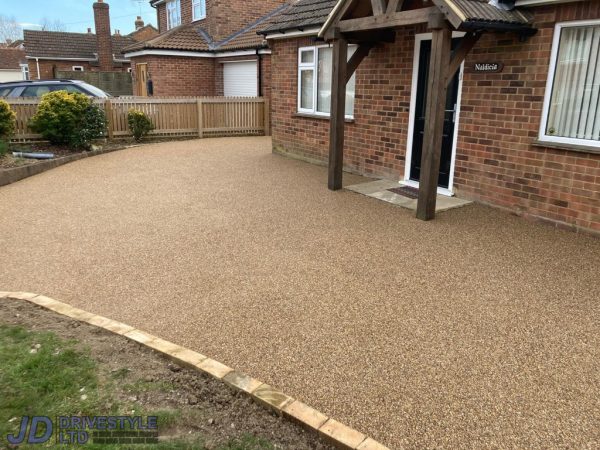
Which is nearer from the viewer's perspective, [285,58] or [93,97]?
[285,58]

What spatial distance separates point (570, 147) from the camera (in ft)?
19.8

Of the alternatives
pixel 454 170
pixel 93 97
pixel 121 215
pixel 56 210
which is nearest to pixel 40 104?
pixel 93 97

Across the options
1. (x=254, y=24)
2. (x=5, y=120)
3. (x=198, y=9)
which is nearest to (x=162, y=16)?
(x=198, y=9)

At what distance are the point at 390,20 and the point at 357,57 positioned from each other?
5.10ft

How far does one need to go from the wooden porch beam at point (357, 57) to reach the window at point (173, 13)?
58.2ft

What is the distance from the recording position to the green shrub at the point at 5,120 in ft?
35.7

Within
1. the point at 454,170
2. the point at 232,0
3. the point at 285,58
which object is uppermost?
the point at 232,0

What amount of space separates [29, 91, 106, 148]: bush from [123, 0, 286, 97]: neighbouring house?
6.71 metres

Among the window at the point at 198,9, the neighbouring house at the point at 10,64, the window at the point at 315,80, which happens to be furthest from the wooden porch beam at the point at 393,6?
the neighbouring house at the point at 10,64

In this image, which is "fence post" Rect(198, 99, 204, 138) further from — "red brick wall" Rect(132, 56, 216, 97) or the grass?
the grass

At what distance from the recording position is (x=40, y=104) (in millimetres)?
11883

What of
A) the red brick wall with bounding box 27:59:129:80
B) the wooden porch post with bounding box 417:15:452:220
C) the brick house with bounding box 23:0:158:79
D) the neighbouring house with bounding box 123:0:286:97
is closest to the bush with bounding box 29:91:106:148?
the neighbouring house with bounding box 123:0:286:97

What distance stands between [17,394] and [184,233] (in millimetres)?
3487

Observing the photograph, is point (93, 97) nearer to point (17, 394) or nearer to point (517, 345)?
point (17, 394)
